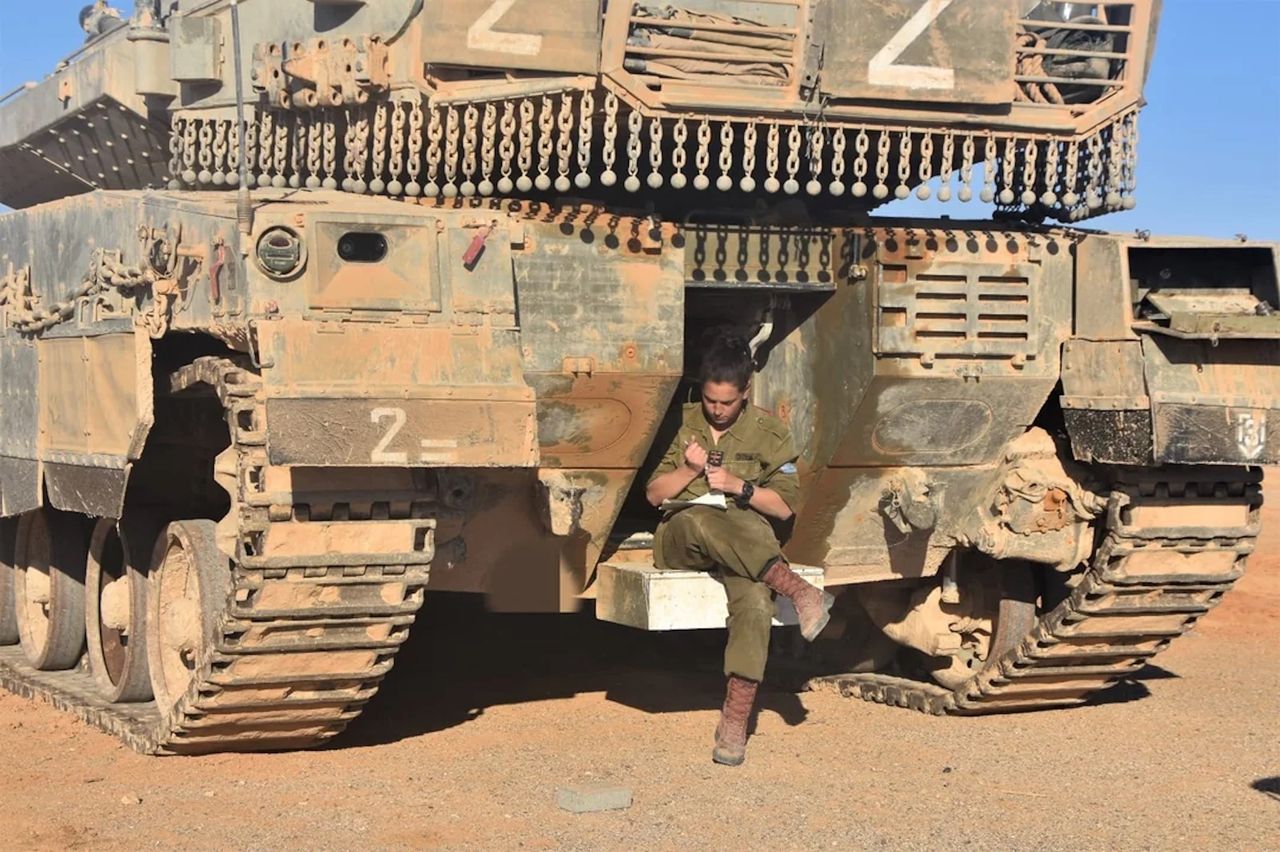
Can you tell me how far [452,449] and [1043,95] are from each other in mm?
3108

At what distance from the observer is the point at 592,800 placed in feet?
21.9

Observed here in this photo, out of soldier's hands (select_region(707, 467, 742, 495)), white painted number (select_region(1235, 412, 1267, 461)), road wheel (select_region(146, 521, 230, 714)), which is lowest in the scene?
road wheel (select_region(146, 521, 230, 714))

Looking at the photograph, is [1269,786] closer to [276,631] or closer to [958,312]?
[958,312]

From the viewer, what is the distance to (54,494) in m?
8.23

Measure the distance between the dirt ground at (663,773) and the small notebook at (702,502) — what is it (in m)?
0.98

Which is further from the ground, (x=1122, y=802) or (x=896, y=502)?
(x=896, y=502)

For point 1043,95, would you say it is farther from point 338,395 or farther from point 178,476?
point 178,476

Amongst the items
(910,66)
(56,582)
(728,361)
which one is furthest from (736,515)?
(56,582)

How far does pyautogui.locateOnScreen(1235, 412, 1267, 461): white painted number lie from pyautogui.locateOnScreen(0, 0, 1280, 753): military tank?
Result: 14 mm

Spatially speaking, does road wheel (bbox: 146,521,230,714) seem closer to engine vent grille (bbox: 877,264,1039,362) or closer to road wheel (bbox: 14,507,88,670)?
road wheel (bbox: 14,507,88,670)

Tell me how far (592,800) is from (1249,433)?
306cm

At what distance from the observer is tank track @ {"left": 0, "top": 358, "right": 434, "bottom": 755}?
6.61m

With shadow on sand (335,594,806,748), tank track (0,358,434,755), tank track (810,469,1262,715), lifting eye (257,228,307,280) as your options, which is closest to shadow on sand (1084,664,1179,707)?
tank track (810,469,1262,715)

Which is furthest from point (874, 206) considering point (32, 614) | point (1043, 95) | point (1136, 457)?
point (32, 614)
